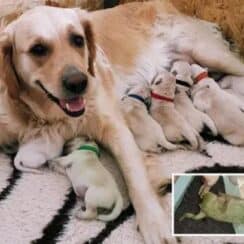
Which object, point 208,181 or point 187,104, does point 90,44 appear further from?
point 208,181

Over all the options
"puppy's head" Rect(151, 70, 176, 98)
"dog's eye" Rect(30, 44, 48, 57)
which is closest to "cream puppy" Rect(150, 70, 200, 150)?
"puppy's head" Rect(151, 70, 176, 98)

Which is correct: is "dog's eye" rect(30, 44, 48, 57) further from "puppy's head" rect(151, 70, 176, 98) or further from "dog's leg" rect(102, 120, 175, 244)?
"puppy's head" rect(151, 70, 176, 98)

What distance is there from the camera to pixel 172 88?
196 cm

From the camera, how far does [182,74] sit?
6.71 ft

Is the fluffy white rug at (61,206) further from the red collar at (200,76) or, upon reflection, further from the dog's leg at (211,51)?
the dog's leg at (211,51)

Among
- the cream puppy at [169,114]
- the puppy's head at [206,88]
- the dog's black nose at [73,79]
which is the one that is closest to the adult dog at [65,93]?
the dog's black nose at [73,79]

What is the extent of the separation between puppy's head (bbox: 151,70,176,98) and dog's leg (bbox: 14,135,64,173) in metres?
0.37

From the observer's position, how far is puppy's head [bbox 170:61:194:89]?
202 centimetres

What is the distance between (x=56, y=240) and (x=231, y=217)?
1.50 ft

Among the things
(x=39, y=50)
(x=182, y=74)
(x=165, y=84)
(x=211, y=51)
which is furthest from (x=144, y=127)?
(x=211, y=51)

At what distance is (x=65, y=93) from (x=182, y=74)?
534 millimetres

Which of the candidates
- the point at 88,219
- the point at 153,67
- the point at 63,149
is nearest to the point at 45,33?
the point at 63,149

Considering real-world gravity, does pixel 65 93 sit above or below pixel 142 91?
above

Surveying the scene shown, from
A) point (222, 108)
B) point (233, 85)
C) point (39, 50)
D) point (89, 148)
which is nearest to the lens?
point (39, 50)
